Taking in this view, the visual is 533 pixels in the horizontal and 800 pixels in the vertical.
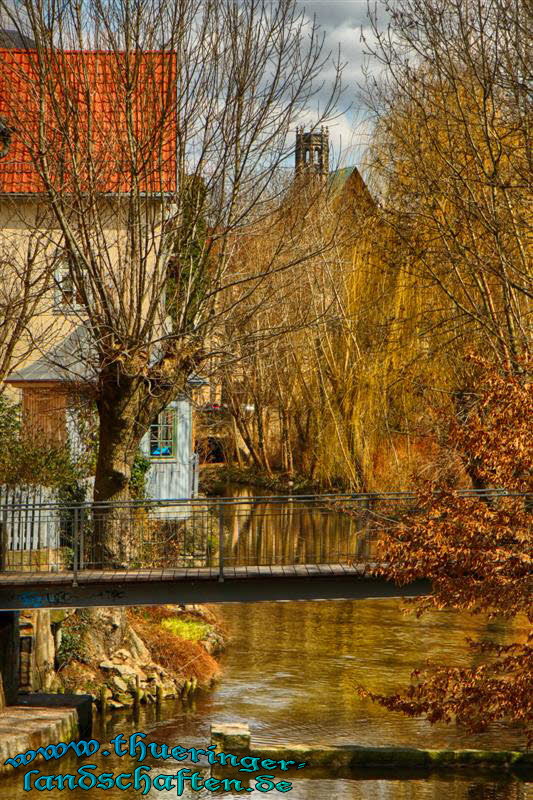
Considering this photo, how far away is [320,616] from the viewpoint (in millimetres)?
26484

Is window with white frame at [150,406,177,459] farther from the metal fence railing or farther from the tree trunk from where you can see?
the tree trunk

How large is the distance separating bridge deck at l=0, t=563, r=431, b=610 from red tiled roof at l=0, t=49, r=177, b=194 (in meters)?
5.66

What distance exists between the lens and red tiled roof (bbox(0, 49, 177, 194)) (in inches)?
683

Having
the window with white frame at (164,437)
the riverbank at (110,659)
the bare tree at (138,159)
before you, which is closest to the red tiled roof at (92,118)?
the bare tree at (138,159)

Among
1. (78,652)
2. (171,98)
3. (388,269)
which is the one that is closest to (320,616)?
(78,652)

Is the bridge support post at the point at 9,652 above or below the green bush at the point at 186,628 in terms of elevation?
above

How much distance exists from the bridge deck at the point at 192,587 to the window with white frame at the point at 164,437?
11.4 m

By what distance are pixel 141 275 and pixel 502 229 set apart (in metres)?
5.38

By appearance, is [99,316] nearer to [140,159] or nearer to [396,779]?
[140,159]

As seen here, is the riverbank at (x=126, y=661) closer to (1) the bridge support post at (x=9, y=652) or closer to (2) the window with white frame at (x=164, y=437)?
(1) the bridge support post at (x=9, y=652)

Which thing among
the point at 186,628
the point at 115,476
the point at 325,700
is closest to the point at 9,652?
the point at 115,476

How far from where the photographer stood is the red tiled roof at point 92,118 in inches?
683

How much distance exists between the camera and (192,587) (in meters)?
16.3

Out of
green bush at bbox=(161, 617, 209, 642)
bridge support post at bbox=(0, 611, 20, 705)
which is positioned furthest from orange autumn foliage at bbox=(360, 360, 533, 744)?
green bush at bbox=(161, 617, 209, 642)
